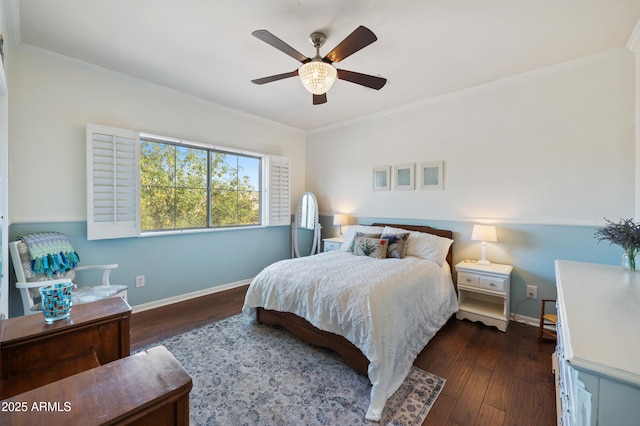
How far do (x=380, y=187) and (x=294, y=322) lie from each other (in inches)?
95.5

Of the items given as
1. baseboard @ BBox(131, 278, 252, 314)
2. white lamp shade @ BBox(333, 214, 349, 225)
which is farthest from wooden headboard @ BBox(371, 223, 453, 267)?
baseboard @ BBox(131, 278, 252, 314)

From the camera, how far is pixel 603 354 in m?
0.74

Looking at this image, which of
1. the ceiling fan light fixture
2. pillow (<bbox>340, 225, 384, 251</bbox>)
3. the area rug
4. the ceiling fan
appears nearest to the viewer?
the area rug

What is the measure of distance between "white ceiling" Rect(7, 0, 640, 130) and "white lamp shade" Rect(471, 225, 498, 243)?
65.4 inches

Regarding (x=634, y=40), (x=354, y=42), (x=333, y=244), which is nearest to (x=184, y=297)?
(x=333, y=244)

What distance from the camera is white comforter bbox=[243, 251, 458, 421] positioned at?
1780 millimetres

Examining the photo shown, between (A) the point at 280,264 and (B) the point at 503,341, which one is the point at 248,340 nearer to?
(A) the point at 280,264

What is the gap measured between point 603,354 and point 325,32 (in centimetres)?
246

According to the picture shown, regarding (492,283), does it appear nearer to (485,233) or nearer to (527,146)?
(485,233)

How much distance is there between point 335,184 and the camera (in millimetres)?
4645

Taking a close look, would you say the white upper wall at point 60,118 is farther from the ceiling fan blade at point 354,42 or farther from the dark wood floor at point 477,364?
the ceiling fan blade at point 354,42

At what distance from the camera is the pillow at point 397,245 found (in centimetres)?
306

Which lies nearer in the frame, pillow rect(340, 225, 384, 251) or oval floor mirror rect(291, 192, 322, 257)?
pillow rect(340, 225, 384, 251)

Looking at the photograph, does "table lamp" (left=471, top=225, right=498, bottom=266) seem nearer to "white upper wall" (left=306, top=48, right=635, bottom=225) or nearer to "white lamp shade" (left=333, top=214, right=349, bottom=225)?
"white upper wall" (left=306, top=48, right=635, bottom=225)
